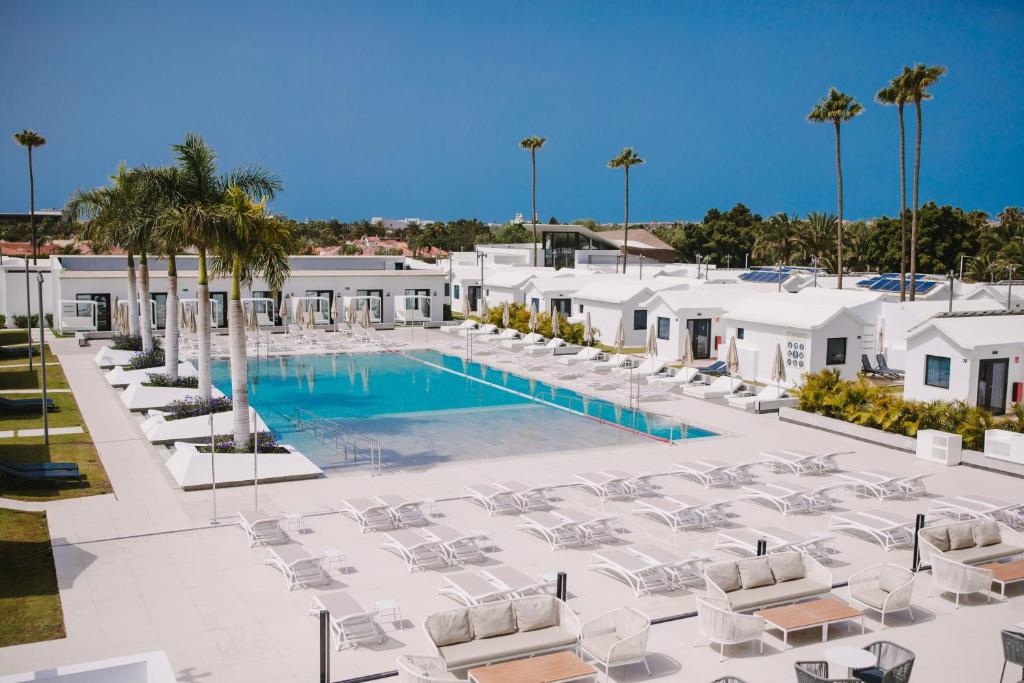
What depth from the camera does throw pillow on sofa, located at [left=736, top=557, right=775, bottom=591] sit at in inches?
452

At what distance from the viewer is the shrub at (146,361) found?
93.6 ft

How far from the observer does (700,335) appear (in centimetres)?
3409

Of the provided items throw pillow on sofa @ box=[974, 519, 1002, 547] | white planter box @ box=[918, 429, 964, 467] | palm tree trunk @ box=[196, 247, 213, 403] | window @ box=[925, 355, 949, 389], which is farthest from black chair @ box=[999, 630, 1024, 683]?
window @ box=[925, 355, 949, 389]

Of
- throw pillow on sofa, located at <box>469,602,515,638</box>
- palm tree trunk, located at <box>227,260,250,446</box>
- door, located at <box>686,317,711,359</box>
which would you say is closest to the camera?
throw pillow on sofa, located at <box>469,602,515,638</box>

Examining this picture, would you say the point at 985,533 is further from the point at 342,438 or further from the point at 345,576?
Result: the point at 342,438

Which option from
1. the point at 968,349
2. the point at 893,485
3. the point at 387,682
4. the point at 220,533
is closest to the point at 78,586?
the point at 220,533

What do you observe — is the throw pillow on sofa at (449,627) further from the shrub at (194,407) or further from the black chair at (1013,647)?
the shrub at (194,407)

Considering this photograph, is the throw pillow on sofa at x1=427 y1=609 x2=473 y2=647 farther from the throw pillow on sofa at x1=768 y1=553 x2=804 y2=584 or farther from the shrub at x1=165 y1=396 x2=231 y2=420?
the shrub at x1=165 y1=396 x2=231 y2=420

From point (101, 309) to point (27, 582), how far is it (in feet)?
96.3

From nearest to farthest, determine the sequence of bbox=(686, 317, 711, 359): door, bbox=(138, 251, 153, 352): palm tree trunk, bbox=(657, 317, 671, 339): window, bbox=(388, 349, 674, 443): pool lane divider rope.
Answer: bbox=(388, 349, 674, 443): pool lane divider rope, bbox=(138, 251, 153, 352): palm tree trunk, bbox=(686, 317, 711, 359): door, bbox=(657, 317, 671, 339): window

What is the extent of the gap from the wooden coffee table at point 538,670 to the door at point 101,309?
34.3 m

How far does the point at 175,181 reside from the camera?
820 inches

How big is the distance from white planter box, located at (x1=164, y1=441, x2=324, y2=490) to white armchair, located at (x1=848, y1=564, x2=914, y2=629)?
34.5 feet

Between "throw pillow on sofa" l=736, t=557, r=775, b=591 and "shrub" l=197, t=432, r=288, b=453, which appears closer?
"throw pillow on sofa" l=736, t=557, r=775, b=591
